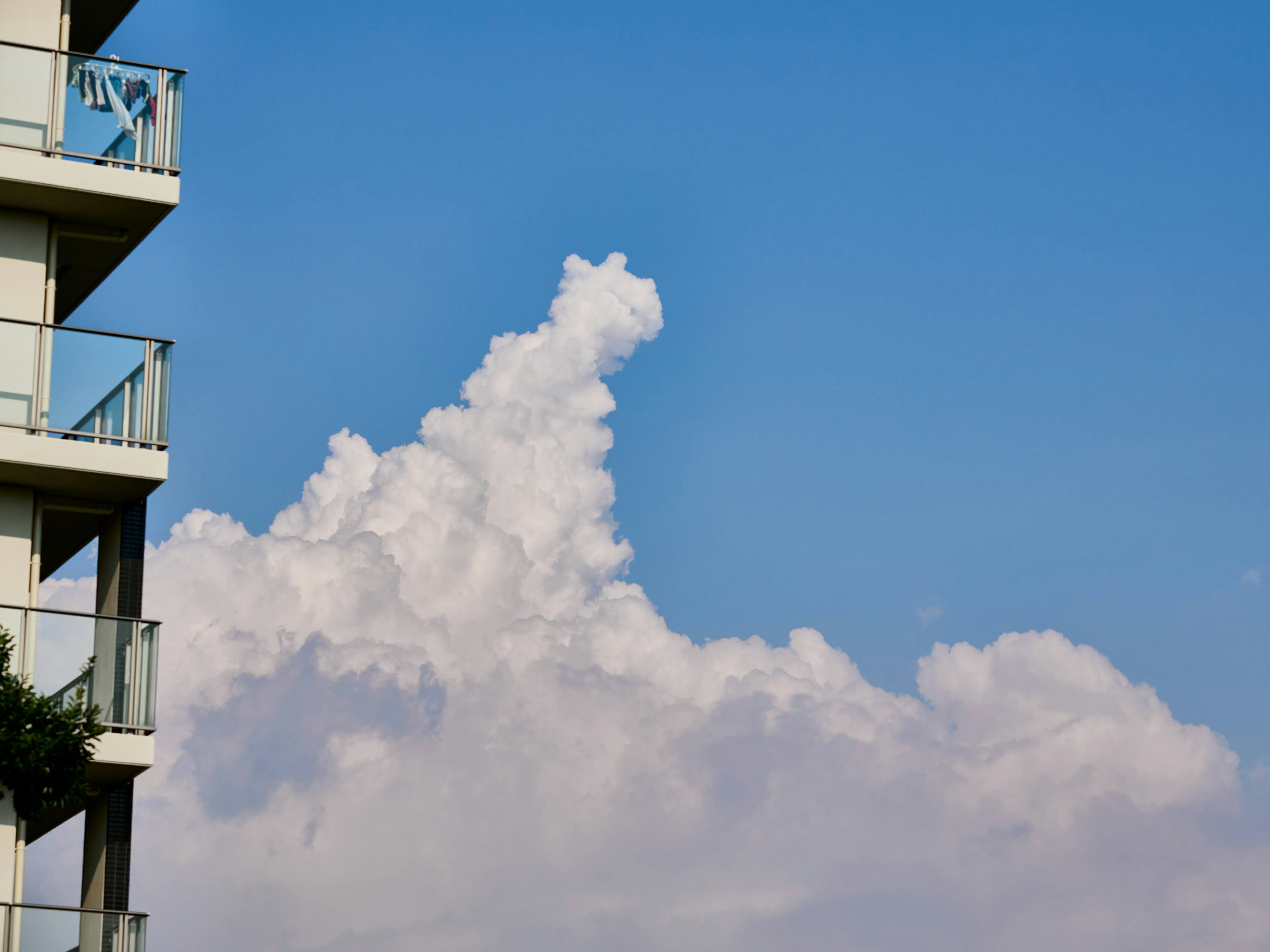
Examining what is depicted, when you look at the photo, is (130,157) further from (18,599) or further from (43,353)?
(18,599)

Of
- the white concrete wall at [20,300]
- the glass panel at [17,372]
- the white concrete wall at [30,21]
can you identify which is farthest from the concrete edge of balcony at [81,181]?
the white concrete wall at [30,21]

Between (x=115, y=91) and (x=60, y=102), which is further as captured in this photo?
(x=115, y=91)

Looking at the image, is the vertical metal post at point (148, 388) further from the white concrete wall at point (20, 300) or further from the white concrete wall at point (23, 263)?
the white concrete wall at point (23, 263)

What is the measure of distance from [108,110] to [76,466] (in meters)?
4.90

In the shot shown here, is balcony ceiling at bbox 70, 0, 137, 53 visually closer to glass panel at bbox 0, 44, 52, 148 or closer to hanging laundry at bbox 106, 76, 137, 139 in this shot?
hanging laundry at bbox 106, 76, 137, 139

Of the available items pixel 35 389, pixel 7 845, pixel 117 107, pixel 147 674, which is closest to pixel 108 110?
pixel 117 107

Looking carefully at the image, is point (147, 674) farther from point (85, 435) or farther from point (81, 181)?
point (81, 181)

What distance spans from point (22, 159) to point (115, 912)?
932 centimetres

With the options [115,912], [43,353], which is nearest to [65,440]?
[43,353]

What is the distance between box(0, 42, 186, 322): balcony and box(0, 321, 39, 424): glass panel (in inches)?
82.1

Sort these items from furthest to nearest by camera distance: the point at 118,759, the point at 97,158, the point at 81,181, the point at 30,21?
the point at 30,21 → the point at 97,158 → the point at 81,181 → the point at 118,759

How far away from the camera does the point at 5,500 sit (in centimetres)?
2245

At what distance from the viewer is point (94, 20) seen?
2670 centimetres

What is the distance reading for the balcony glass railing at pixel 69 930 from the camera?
20.5m
